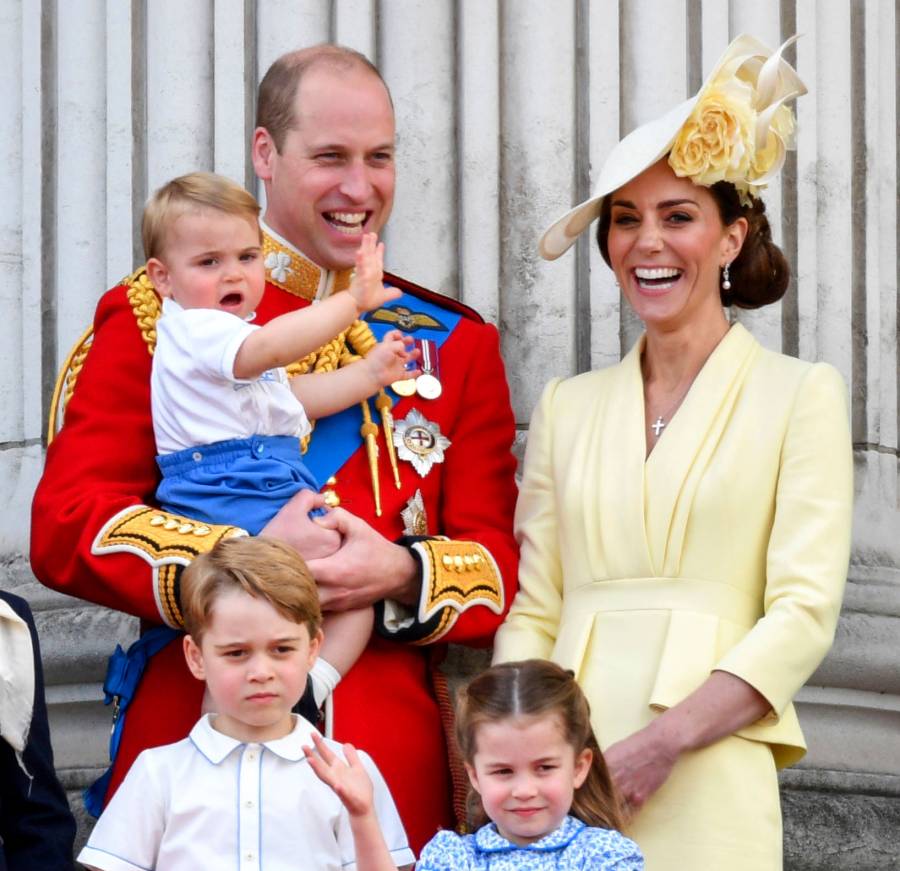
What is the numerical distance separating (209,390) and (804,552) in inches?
45.6

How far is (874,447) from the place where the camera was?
6.37 meters

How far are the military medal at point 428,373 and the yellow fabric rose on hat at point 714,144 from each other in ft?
2.16

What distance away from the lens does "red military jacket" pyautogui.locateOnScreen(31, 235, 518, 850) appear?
Result: 204 inches

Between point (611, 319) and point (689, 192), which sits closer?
point (689, 192)

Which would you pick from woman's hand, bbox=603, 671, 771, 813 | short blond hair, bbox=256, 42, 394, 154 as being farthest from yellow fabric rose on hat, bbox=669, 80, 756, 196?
woman's hand, bbox=603, 671, 771, 813

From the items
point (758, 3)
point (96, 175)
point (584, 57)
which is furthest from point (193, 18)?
point (758, 3)

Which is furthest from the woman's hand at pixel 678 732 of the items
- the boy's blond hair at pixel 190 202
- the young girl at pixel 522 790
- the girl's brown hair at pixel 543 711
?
the boy's blond hair at pixel 190 202

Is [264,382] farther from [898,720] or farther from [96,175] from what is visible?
[898,720]

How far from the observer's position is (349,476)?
5.52 metres

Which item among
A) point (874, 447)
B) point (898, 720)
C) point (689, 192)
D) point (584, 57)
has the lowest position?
point (898, 720)

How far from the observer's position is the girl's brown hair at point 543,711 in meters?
4.52

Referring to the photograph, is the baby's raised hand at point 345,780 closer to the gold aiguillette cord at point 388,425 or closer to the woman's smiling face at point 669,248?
the gold aiguillette cord at point 388,425

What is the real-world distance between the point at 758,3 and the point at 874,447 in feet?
3.49

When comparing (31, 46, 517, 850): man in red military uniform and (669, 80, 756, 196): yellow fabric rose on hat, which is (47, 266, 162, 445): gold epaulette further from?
(669, 80, 756, 196): yellow fabric rose on hat
